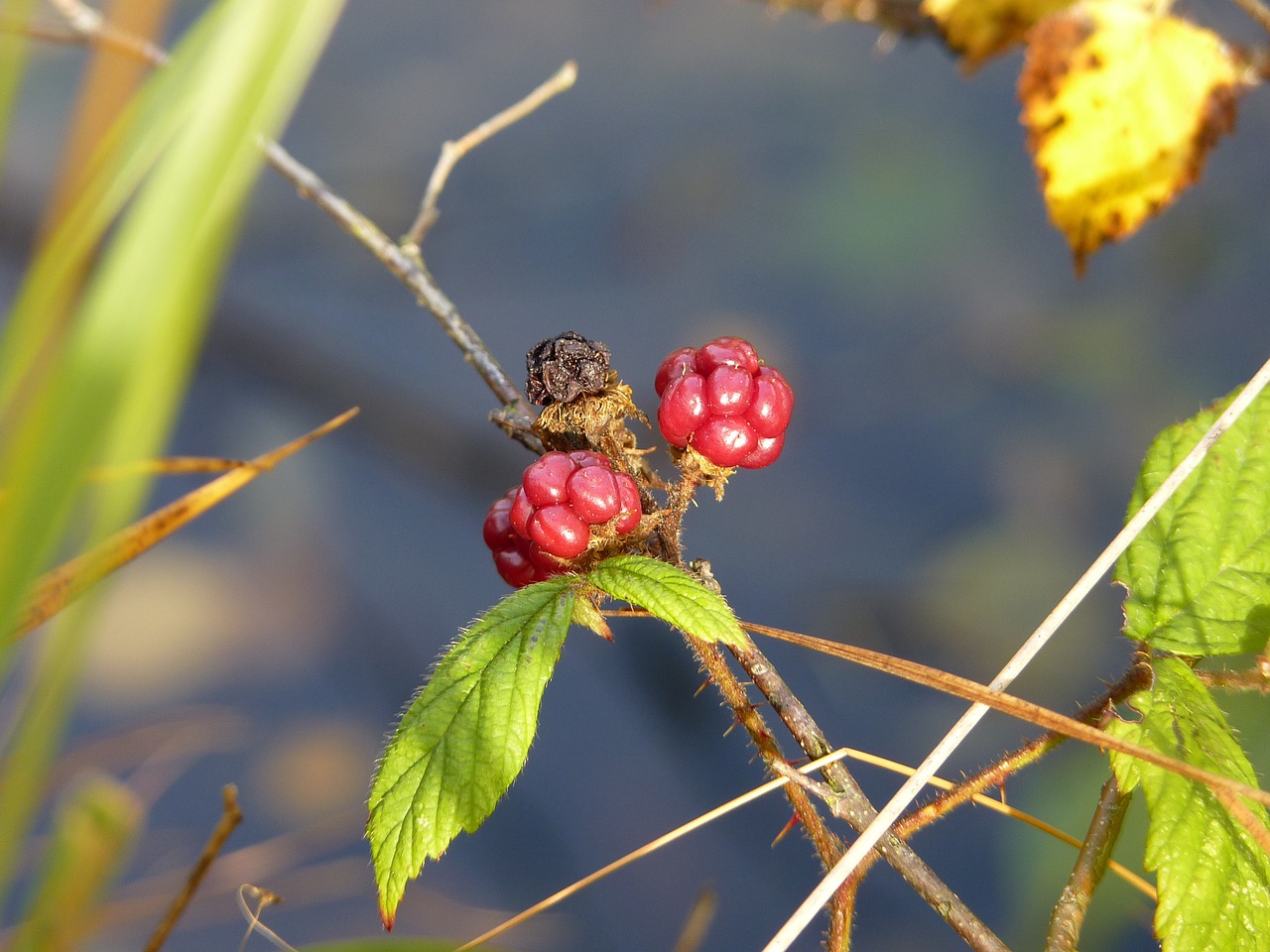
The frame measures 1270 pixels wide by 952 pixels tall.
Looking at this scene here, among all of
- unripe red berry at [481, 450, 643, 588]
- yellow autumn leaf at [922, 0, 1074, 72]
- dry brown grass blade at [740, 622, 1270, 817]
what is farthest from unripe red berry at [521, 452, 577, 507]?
yellow autumn leaf at [922, 0, 1074, 72]

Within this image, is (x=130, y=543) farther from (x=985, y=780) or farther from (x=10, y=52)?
(x=985, y=780)

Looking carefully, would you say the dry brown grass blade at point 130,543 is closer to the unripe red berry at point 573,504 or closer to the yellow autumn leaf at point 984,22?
the unripe red berry at point 573,504

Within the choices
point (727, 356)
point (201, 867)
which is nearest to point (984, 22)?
point (727, 356)

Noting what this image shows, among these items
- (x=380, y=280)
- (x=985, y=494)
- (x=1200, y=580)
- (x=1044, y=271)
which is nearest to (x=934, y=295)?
(x=1044, y=271)

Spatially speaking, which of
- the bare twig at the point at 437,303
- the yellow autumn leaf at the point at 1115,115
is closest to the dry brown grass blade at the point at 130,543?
the bare twig at the point at 437,303

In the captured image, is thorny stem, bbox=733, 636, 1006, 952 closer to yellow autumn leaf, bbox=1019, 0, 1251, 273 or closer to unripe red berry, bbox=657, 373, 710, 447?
unripe red berry, bbox=657, 373, 710, 447

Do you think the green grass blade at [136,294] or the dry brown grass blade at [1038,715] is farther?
the dry brown grass blade at [1038,715]
